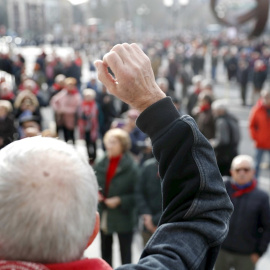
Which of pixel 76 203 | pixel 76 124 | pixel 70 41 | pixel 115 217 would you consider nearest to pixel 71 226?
pixel 76 203

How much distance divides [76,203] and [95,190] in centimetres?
8

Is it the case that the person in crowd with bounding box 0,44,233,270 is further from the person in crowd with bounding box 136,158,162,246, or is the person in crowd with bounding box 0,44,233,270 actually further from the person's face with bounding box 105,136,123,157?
the person's face with bounding box 105,136,123,157

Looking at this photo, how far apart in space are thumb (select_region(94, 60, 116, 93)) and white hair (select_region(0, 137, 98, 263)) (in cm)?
28

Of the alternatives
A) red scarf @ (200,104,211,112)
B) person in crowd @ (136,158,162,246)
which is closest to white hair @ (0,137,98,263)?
person in crowd @ (136,158,162,246)

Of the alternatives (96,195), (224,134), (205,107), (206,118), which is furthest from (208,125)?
(96,195)

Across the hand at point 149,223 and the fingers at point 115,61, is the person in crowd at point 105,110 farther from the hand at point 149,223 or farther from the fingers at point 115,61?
the fingers at point 115,61

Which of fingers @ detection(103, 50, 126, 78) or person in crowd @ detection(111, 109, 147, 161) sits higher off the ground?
fingers @ detection(103, 50, 126, 78)

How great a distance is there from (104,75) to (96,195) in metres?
0.32

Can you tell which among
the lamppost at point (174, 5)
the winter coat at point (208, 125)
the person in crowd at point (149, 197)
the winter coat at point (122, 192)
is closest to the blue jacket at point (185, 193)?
the person in crowd at point (149, 197)

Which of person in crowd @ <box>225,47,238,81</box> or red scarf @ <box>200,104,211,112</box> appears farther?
person in crowd @ <box>225,47,238,81</box>

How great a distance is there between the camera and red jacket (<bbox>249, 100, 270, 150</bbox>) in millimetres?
7536

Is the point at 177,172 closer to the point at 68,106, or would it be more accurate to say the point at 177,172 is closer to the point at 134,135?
the point at 134,135

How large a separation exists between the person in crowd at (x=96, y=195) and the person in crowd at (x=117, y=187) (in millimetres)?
3286

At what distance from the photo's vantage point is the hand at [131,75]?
1134mm
